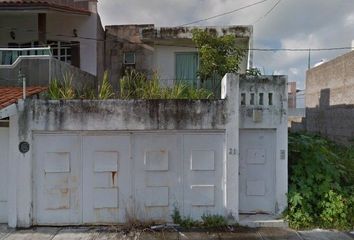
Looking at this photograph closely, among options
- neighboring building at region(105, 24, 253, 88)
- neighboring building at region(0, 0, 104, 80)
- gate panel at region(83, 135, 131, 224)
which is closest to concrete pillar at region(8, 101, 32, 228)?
gate panel at region(83, 135, 131, 224)

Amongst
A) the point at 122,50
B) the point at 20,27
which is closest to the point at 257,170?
the point at 122,50

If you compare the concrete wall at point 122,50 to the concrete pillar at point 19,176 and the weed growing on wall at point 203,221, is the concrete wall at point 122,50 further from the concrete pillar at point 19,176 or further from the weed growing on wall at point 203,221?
the weed growing on wall at point 203,221

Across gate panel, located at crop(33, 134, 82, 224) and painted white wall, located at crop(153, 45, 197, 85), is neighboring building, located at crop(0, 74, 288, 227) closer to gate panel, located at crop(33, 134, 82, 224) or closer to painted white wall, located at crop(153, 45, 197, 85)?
gate panel, located at crop(33, 134, 82, 224)

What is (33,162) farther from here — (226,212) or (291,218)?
(291,218)

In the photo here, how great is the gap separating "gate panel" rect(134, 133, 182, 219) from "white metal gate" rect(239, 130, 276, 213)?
144 cm

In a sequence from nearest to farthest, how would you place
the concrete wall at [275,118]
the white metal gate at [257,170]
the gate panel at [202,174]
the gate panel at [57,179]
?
the gate panel at [57,179]
the gate panel at [202,174]
the concrete wall at [275,118]
the white metal gate at [257,170]

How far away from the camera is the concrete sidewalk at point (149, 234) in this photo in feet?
21.5

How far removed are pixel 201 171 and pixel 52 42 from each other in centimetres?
859

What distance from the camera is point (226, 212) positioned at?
283 inches

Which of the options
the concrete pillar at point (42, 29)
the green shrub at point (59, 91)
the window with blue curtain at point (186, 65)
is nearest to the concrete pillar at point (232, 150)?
the green shrub at point (59, 91)

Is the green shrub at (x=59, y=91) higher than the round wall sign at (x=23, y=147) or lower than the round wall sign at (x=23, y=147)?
higher

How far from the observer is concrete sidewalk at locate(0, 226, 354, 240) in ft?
21.5

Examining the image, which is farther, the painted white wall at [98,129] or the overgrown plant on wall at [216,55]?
the overgrown plant on wall at [216,55]

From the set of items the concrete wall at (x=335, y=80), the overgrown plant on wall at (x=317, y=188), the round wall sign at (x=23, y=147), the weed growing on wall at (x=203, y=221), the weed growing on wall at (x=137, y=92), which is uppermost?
the concrete wall at (x=335, y=80)
